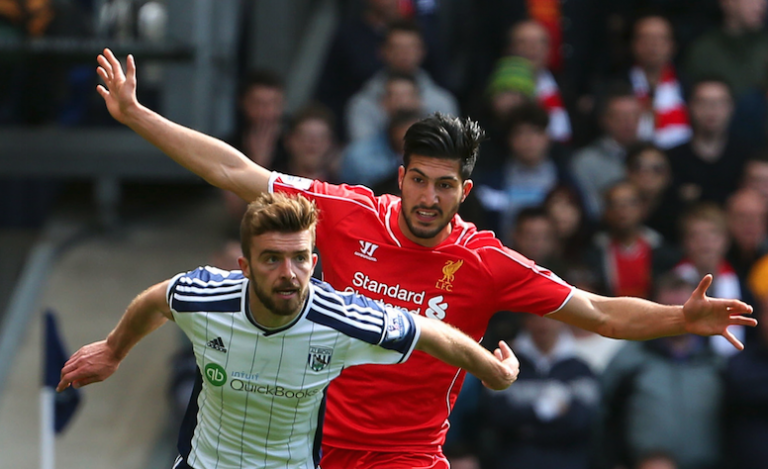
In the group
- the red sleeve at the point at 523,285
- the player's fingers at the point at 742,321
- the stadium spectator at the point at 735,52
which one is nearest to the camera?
the player's fingers at the point at 742,321

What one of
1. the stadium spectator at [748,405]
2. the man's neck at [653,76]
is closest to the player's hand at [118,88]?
the stadium spectator at [748,405]

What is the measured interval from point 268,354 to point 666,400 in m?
4.09

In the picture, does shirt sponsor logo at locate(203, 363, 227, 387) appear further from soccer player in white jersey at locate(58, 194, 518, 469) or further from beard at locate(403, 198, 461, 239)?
beard at locate(403, 198, 461, 239)

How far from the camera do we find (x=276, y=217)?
4.64 m

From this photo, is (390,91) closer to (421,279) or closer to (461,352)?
(421,279)

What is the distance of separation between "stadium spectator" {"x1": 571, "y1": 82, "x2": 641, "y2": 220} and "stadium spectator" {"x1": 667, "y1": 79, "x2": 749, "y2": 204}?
38cm

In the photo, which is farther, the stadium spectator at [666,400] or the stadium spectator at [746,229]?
the stadium spectator at [746,229]

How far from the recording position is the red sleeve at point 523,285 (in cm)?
548

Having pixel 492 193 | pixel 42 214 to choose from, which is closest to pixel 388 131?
pixel 492 193

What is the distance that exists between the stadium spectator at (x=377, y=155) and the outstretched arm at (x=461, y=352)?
391 cm

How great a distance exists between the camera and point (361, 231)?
18.2ft

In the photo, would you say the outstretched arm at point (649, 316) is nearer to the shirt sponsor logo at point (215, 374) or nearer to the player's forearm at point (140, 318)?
the shirt sponsor logo at point (215, 374)

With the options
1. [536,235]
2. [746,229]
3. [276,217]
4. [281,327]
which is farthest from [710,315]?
[746,229]

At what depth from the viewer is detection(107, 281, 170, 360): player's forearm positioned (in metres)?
4.99
